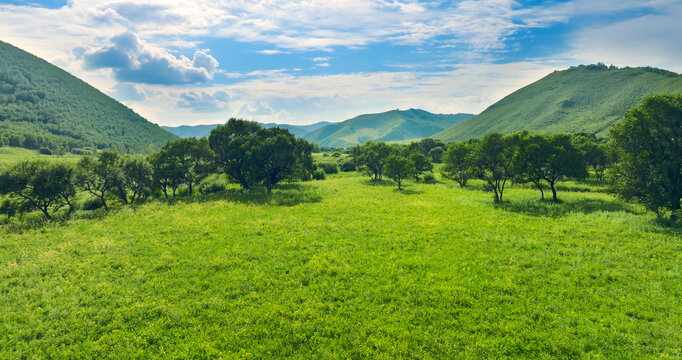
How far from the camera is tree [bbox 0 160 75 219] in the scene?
35378 mm

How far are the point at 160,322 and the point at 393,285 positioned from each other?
Result: 14095mm

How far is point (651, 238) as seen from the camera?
25.0 metres

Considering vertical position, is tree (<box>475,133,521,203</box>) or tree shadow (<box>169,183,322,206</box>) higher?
tree (<box>475,133,521,203</box>)

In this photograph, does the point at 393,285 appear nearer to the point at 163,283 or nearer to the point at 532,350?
the point at 532,350

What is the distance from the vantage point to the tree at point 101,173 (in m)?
42.1

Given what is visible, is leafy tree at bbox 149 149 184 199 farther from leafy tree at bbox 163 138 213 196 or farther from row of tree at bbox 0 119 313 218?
leafy tree at bbox 163 138 213 196

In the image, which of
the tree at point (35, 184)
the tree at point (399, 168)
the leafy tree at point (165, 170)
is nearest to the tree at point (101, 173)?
the tree at point (35, 184)

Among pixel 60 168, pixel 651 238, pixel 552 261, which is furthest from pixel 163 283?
pixel 651 238

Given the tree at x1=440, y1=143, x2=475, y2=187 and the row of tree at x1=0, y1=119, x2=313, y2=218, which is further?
the tree at x1=440, y1=143, x2=475, y2=187

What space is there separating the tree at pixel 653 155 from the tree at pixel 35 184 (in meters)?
76.5

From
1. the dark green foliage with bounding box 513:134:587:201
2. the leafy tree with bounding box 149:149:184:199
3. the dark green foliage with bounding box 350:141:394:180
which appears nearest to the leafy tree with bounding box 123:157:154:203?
→ the leafy tree with bounding box 149:149:184:199

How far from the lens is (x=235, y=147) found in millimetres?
60250

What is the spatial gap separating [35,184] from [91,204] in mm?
10440

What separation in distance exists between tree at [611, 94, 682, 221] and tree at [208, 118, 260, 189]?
199 feet
